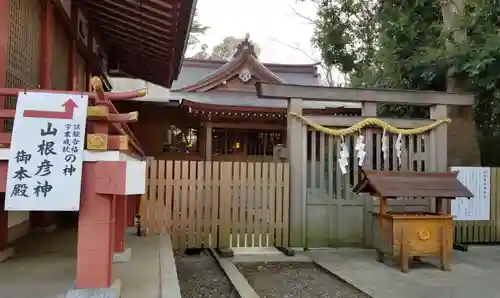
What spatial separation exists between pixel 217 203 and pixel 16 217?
138 inches

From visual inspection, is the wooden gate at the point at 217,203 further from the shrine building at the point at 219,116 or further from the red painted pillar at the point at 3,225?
the shrine building at the point at 219,116

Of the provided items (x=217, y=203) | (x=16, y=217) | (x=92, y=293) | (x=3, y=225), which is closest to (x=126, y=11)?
(x=16, y=217)

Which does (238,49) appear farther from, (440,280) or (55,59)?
(440,280)

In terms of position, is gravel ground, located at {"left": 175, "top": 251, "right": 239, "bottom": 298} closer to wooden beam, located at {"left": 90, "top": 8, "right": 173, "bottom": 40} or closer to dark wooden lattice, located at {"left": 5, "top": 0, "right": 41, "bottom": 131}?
dark wooden lattice, located at {"left": 5, "top": 0, "right": 41, "bottom": 131}

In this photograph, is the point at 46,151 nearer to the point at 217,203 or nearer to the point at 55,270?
the point at 55,270

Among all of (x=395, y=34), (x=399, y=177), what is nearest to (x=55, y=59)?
(x=399, y=177)

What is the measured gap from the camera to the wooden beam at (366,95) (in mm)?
8977

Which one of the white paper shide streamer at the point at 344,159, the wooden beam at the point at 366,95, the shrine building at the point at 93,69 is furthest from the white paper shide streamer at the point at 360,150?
the shrine building at the point at 93,69

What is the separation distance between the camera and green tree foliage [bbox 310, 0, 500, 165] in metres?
9.75

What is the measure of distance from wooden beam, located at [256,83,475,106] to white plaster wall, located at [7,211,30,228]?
448cm

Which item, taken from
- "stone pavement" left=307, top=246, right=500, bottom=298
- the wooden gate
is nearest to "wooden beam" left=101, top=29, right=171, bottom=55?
the wooden gate

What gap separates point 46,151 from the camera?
335 cm

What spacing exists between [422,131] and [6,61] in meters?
7.57

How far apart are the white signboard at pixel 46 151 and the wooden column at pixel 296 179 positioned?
6.01 metres
